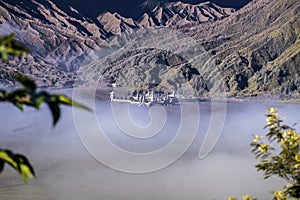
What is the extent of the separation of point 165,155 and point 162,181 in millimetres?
14881

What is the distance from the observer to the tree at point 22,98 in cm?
110

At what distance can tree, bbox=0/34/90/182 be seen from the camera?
1098mm

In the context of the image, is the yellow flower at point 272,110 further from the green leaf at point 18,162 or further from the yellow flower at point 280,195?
the green leaf at point 18,162

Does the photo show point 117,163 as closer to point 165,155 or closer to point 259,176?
point 165,155

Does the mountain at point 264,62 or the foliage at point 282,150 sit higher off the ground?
the mountain at point 264,62

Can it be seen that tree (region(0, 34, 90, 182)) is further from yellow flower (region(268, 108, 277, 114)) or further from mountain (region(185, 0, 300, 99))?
mountain (region(185, 0, 300, 99))

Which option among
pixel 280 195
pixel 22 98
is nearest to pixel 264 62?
pixel 280 195

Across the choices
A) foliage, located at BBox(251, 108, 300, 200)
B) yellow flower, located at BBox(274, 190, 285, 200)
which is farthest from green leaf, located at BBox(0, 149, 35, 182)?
yellow flower, located at BBox(274, 190, 285, 200)

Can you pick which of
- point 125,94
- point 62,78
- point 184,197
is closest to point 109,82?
point 62,78

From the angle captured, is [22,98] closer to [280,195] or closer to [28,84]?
[28,84]

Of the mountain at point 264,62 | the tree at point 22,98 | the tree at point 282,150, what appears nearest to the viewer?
the tree at point 22,98

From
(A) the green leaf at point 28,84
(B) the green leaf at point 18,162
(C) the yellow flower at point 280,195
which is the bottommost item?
(B) the green leaf at point 18,162

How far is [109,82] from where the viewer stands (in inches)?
6403

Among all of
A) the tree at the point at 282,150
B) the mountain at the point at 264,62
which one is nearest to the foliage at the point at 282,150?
the tree at the point at 282,150
